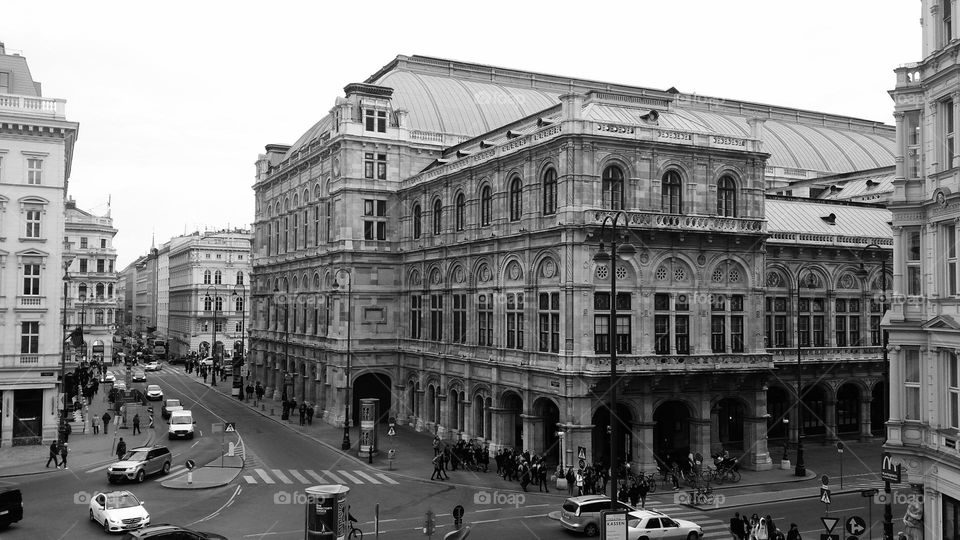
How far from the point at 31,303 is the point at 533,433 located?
31.5 m

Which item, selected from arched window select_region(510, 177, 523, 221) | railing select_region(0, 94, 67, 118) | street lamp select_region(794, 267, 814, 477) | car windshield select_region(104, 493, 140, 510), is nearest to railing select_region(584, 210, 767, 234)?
street lamp select_region(794, 267, 814, 477)

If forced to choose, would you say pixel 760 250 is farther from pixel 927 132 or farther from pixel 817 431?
pixel 927 132

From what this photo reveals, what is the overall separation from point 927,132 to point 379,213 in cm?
4515

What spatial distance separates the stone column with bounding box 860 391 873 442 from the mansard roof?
36.3ft

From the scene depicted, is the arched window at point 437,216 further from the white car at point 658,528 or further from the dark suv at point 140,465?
the white car at point 658,528

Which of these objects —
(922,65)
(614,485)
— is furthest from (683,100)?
(614,485)

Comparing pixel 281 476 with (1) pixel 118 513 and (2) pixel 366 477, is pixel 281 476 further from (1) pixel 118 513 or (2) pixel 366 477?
(1) pixel 118 513

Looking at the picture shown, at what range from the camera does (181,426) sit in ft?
181

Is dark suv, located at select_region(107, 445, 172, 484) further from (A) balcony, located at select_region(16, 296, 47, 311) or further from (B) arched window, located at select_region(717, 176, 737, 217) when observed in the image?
(B) arched window, located at select_region(717, 176, 737, 217)

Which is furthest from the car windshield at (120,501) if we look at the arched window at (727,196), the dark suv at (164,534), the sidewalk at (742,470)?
the arched window at (727,196)

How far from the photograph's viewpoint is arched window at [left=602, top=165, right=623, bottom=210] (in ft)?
143

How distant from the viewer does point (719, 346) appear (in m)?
46.0

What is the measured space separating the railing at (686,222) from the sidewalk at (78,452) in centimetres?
3057

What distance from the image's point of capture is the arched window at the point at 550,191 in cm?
4469
